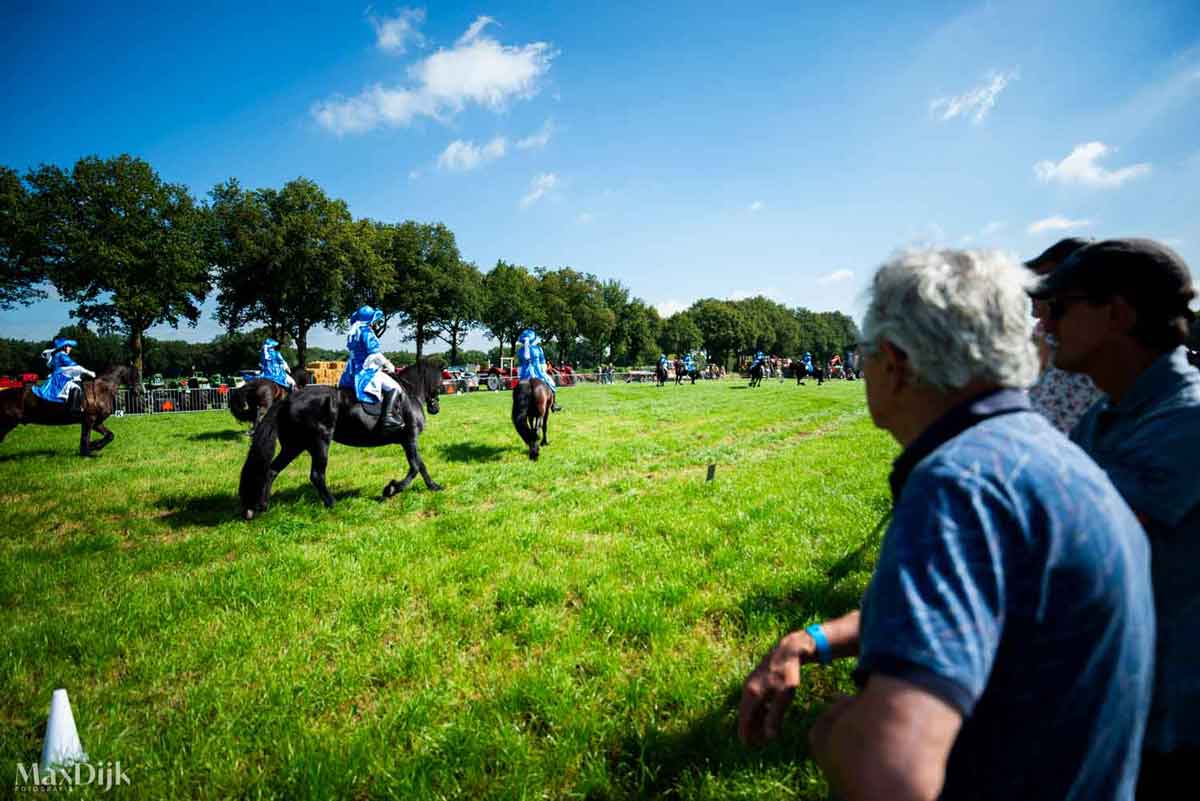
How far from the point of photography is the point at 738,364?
320 ft

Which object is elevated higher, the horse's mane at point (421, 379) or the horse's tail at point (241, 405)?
the horse's mane at point (421, 379)

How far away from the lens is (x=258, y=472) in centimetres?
688

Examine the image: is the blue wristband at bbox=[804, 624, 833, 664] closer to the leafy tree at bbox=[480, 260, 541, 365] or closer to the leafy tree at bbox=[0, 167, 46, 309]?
the leafy tree at bbox=[0, 167, 46, 309]

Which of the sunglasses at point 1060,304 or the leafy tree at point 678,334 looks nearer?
the sunglasses at point 1060,304

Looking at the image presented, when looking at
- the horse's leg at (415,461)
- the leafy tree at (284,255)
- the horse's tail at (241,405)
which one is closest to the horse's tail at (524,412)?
the horse's leg at (415,461)

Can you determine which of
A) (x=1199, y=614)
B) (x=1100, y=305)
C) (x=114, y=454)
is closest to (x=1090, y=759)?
(x=1199, y=614)

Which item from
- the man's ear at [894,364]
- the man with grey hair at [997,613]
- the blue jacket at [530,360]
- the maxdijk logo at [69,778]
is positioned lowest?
the maxdijk logo at [69,778]

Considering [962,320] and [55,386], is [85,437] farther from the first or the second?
[962,320]

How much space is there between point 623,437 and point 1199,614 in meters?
12.4

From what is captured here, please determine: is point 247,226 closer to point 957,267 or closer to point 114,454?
point 114,454

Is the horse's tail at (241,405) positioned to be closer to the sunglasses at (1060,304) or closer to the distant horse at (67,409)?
the distant horse at (67,409)

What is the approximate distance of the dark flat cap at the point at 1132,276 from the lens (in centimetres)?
174

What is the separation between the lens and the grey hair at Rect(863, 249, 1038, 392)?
1.14 m

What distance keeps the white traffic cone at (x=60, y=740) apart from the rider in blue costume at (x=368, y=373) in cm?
571
